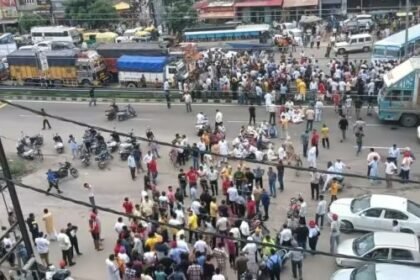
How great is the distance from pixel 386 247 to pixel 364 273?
1.07m

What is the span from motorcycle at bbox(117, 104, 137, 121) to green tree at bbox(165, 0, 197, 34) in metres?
19.5

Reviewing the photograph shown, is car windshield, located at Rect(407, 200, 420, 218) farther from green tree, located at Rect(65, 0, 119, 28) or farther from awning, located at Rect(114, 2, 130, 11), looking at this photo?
awning, located at Rect(114, 2, 130, 11)

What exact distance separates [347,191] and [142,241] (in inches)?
278

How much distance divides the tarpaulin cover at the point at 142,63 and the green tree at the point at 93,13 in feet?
56.6

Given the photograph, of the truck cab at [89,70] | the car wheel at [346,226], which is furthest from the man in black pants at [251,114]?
the truck cab at [89,70]

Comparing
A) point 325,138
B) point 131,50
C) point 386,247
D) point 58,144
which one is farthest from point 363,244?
point 131,50

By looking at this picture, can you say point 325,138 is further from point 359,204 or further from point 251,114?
point 359,204

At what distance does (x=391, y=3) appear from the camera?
47.6 m

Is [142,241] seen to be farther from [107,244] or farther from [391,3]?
[391,3]

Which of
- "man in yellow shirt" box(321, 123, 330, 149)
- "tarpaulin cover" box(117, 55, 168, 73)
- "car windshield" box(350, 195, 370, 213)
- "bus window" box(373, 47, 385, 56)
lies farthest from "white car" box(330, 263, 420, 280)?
"bus window" box(373, 47, 385, 56)

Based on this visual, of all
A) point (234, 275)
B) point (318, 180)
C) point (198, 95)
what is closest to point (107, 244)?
point (234, 275)

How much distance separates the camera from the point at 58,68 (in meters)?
33.7

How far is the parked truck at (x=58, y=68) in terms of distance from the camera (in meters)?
33.4

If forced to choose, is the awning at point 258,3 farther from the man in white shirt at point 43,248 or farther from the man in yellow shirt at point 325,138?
the man in white shirt at point 43,248
